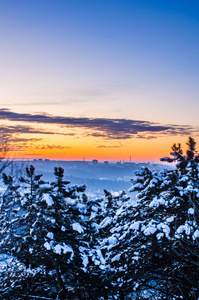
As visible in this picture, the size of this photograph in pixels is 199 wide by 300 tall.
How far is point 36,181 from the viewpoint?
14242 mm

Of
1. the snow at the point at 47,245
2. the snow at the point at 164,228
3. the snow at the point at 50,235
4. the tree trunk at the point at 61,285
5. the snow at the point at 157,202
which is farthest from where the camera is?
the tree trunk at the point at 61,285

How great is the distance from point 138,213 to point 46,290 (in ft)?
20.8

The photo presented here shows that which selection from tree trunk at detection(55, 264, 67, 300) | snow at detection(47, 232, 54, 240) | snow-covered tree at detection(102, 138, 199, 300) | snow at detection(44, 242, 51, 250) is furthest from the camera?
tree trunk at detection(55, 264, 67, 300)

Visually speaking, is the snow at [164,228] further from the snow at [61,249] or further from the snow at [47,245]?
the snow at [47,245]

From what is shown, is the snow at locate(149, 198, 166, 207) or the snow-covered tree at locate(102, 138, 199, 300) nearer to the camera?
the snow-covered tree at locate(102, 138, 199, 300)

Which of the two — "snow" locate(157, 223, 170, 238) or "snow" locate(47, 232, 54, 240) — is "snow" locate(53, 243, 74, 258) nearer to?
"snow" locate(47, 232, 54, 240)

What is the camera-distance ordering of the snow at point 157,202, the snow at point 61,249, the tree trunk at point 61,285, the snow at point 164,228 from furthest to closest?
1. the tree trunk at point 61,285
2. the snow at point 61,249
3. the snow at point 157,202
4. the snow at point 164,228

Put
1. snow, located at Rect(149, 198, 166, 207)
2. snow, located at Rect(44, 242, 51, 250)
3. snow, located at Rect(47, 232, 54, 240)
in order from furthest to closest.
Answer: snow, located at Rect(47, 232, 54, 240), snow, located at Rect(44, 242, 51, 250), snow, located at Rect(149, 198, 166, 207)

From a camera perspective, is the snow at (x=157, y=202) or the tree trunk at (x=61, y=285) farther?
the tree trunk at (x=61, y=285)

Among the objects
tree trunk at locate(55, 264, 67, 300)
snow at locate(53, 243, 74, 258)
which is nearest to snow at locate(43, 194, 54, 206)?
snow at locate(53, 243, 74, 258)

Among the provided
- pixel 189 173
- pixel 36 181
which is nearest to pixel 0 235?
pixel 36 181

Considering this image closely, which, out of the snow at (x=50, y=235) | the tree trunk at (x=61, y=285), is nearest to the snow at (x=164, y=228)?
the snow at (x=50, y=235)

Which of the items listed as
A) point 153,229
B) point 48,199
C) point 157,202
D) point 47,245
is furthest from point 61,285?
point 153,229

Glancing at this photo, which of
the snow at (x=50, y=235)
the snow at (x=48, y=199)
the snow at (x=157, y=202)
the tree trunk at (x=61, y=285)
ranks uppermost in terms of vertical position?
the snow at (x=157, y=202)
